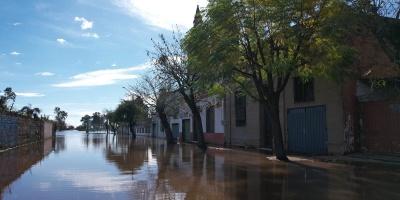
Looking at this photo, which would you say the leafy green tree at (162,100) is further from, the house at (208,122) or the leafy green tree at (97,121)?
the leafy green tree at (97,121)

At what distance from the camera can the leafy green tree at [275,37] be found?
1341cm

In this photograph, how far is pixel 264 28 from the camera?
1459 centimetres

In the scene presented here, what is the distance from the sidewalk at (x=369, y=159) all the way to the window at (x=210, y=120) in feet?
53.9

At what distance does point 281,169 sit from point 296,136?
820 cm

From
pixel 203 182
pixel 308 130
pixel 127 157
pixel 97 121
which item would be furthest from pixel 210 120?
pixel 97 121

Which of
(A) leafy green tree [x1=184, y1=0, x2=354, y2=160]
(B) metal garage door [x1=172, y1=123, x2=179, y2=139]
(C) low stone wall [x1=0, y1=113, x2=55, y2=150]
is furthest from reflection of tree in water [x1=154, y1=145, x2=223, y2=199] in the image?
(B) metal garage door [x1=172, y1=123, x2=179, y2=139]

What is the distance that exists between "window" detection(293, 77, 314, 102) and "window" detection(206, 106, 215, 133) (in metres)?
12.1

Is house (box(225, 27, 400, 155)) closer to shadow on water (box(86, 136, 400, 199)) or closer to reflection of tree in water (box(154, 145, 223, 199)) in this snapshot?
shadow on water (box(86, 136, 400, 199))

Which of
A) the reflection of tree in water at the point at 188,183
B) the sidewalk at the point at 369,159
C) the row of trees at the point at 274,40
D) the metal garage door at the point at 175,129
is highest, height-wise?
the row of trees at the point at 274,40

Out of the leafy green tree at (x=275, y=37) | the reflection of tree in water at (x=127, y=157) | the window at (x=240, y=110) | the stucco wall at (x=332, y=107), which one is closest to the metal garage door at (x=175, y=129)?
the window at (x=240, y=110)

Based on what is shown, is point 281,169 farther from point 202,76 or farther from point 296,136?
point 296,136

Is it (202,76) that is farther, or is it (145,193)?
(202,76)

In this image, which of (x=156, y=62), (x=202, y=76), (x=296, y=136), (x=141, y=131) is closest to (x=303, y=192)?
(x=202, y=76)

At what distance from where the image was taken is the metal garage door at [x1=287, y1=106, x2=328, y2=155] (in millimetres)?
18391
